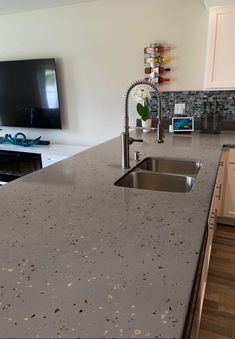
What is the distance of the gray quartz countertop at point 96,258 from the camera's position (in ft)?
1.58

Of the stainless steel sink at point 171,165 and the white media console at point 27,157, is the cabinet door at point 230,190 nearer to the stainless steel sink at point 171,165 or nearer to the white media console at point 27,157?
the stainless steel sink at point 171,165

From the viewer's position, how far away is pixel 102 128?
134 inches

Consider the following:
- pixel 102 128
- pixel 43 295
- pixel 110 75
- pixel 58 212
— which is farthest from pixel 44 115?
pixel 43 295

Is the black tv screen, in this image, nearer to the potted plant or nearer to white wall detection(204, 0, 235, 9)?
the potted plant

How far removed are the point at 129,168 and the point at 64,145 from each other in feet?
7.67

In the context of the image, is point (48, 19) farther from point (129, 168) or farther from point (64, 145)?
point (129, 168)

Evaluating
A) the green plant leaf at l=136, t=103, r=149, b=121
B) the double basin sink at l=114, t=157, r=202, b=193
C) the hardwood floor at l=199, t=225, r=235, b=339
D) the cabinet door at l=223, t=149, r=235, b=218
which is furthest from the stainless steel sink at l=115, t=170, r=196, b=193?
the green plant leaf at l=136, t=103, r=149, b=121

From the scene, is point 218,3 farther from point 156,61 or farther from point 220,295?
A: point 220,295

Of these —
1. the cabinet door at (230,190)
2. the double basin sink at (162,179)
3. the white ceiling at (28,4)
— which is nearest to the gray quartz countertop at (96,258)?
the double basin sink at (162,179)

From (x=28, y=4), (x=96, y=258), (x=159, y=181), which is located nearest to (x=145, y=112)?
(x=159, y=181)

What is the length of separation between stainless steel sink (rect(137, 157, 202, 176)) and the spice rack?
5.04ft

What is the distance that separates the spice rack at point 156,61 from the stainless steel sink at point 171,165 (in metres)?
1.54

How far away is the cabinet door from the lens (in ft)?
7.62

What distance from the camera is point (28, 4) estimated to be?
3061mm
